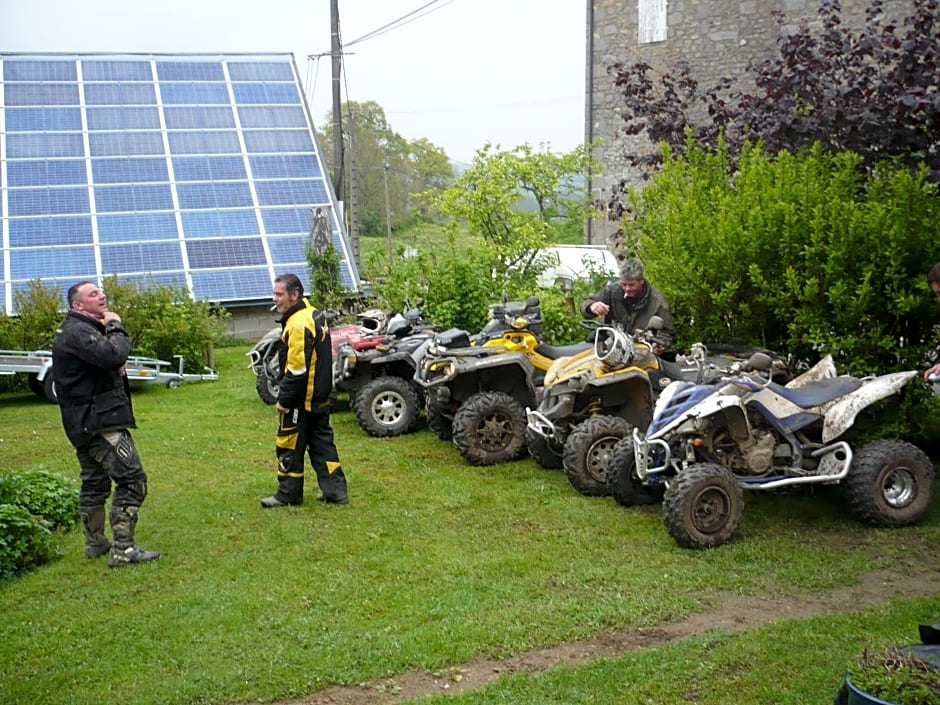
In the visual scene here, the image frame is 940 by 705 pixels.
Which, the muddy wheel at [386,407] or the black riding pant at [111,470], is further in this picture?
the muddy wheel at [386,407]

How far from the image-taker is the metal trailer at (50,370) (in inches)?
529

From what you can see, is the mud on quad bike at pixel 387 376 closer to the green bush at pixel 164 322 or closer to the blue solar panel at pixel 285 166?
the green bush at pixel 164 322

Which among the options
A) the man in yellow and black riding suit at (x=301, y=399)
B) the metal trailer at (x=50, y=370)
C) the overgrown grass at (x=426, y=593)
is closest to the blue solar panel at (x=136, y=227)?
the metal trailer at (x=50, y=370)

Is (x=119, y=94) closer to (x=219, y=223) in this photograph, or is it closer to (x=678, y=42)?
(x=219, y=223)

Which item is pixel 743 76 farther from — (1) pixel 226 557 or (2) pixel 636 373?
(1) pixel 226 557

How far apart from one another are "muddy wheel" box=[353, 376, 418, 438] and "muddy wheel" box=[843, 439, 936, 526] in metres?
5.13

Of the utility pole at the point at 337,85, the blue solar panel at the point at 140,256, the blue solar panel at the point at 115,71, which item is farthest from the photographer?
the utility pole at the point at 337,85

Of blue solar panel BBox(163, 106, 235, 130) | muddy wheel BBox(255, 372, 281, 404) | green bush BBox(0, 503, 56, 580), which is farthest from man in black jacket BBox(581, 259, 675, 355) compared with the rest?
blue solar panel BBox(163, 106, 235, 130)

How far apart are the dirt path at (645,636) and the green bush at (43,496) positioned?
145 inches

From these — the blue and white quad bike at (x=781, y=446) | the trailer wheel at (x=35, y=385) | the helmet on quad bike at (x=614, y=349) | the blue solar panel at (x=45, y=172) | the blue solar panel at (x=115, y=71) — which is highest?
the blue solar panel at (x=115, y=71)

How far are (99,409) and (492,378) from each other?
406 centimetres

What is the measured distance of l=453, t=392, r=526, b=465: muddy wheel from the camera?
9.58 m

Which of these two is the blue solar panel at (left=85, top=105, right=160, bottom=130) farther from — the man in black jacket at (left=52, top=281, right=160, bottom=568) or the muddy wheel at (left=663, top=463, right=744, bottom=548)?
the muddy wheel at (left=663, top=463, right=744, bottom=548)

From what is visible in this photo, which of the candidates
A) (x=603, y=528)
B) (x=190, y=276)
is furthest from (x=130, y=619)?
(x=190, y=276)
